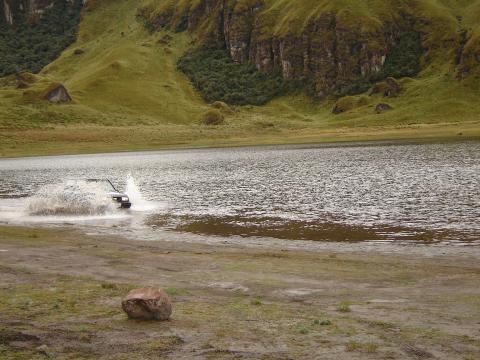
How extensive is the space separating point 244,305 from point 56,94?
177593 mm

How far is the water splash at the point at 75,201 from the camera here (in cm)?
3916

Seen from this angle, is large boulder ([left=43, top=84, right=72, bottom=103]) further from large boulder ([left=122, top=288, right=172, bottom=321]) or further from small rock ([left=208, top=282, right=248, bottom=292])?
large boulder ([left=122, top=288, right=172, bottom=321])

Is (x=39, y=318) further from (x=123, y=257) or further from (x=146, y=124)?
(x=146, y=124)

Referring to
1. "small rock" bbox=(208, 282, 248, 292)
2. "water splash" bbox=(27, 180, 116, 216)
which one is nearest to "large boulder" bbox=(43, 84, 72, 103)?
"water splash" bbox=(27, 180, 116, 216)

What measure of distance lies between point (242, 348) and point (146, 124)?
169m

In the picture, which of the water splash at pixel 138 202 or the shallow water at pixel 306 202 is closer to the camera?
the shallow water at pixel 306 202

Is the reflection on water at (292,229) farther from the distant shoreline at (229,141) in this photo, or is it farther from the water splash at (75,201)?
the distant shoreline at (229,141)

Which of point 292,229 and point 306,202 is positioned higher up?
point 292,229

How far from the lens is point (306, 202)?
4031 centimetres

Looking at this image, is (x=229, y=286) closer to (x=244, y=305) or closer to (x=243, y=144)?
(x=244, y=305)

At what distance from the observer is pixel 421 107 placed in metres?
184

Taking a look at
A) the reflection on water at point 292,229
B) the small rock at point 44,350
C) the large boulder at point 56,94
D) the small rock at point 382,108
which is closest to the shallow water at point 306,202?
the reflection on water at point 292,229

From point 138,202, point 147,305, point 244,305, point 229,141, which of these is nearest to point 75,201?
point 138,202

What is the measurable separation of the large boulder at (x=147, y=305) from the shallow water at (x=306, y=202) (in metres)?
14.3
